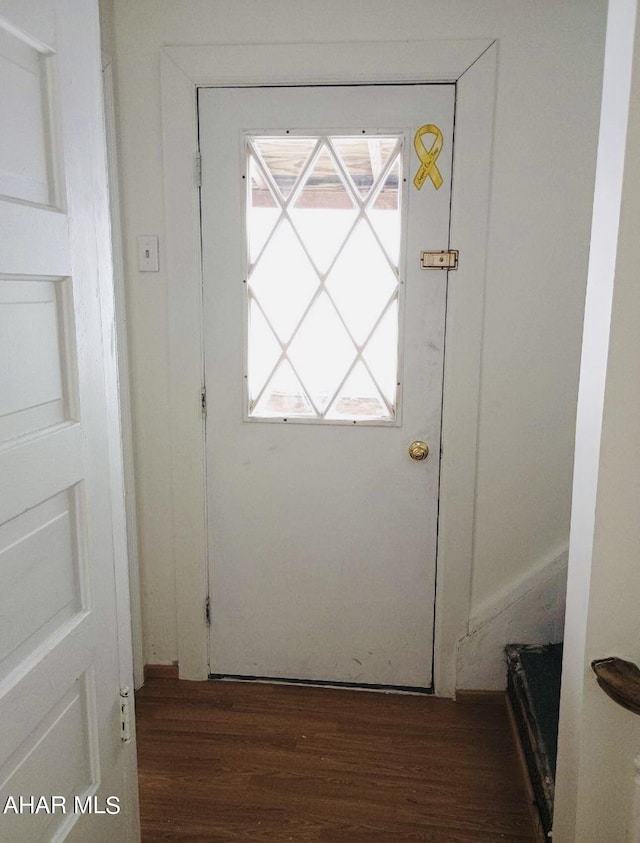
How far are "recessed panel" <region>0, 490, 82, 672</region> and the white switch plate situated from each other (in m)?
1.31

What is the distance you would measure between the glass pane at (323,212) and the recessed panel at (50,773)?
1.48 m

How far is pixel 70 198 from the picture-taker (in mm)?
1086

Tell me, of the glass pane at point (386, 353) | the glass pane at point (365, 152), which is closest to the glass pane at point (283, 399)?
the glass pane at point (386, 353)

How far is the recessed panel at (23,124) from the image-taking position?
0.93m

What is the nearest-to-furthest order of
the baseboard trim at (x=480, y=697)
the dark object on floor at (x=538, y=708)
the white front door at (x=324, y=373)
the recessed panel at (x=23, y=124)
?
1. the recessed panel at (x=23, y=124)
2. the dark object on floor at (x=538, y=708)
3. the white front door at (x=324, y=373)
4. the baseboard trim at (x=480, y=697)

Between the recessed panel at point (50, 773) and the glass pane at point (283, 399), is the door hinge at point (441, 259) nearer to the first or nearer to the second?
the glass pane at point (283, 399)

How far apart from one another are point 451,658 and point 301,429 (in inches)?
38.4

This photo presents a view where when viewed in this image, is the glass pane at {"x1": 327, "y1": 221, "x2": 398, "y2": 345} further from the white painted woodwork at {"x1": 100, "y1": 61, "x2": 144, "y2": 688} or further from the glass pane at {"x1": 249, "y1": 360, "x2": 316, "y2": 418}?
the white painted woodwork at {"x1": 100, "y1": 61, "x2": 144, "y2": 688}

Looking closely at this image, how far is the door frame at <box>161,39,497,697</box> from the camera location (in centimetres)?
209

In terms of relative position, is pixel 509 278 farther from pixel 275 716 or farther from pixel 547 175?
pixel 275 716

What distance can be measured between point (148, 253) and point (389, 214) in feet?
2.63

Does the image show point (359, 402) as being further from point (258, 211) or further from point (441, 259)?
point (258, 211)

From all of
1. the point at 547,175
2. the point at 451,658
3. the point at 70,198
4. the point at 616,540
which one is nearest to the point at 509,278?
the point at 547,175

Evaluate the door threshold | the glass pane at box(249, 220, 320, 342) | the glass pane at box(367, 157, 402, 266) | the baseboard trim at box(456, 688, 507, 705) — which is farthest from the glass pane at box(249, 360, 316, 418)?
the baseboard trim at box(456, 688, 507, 705)
